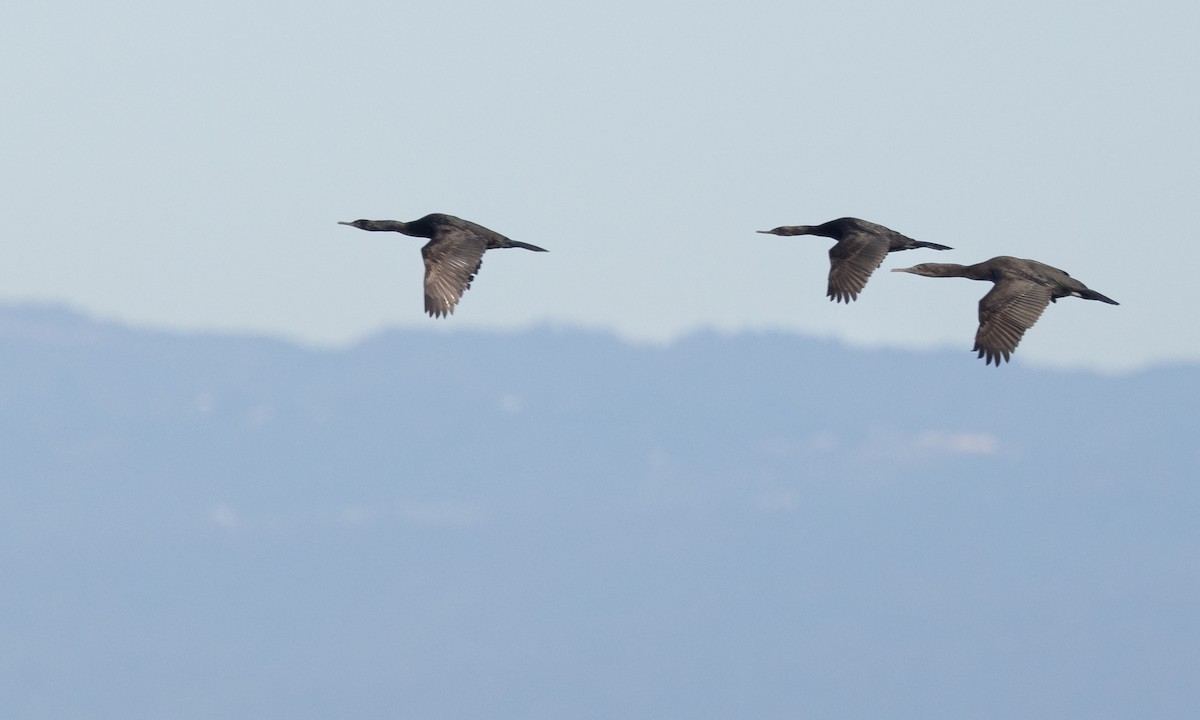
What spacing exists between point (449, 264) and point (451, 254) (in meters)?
0.30

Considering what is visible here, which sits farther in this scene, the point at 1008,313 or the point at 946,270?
the point at 946,270

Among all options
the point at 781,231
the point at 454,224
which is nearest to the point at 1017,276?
the point at 781,231

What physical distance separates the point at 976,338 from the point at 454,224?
10.8m

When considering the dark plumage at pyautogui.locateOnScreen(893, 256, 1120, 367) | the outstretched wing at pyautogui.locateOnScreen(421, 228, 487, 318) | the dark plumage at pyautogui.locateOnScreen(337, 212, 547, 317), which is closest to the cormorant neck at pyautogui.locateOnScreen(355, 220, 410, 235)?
the dark plumage at pyautogui.locateOnScreen(337, 212, 547, 317)

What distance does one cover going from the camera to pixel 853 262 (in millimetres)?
48688

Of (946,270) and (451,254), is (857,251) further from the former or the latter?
(451,254)

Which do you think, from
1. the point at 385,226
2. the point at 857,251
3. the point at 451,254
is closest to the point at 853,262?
the point at 857,251

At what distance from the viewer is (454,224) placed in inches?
1914

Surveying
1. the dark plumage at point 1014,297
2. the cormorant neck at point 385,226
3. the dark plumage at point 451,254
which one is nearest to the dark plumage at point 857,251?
the dark plumage at point 1014,297

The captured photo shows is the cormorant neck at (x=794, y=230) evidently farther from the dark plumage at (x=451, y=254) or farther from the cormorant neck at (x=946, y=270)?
the dark plumage at (x=451, y=254)

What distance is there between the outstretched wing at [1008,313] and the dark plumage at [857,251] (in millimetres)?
2331

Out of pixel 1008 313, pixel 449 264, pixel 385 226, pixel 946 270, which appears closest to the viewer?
pixel 1008 313

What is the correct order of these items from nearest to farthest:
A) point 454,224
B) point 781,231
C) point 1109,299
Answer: point 1109,299, point 454,224, point 781,231

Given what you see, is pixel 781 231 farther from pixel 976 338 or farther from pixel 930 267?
pixel 976 338
